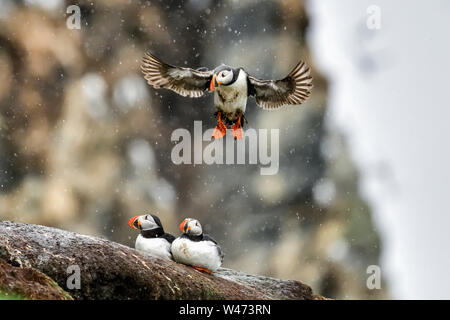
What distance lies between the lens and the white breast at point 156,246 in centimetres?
414

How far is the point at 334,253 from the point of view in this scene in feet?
35.2

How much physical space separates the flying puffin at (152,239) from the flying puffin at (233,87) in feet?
2.81

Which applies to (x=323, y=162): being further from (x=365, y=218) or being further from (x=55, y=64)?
(x=55, y=64)

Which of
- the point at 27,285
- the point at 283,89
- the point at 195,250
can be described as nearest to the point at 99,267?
the point at 27,285

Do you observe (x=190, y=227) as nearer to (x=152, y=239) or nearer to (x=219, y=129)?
(x=152, y=239)

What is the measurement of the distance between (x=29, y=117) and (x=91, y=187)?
1579mm

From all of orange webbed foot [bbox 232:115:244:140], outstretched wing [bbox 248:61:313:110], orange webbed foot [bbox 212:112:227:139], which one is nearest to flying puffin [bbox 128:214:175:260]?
orange webbed foot [bbox 212:112:227:139]

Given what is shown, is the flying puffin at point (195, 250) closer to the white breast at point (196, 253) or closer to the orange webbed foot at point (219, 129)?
the white breast at point (196, 253)

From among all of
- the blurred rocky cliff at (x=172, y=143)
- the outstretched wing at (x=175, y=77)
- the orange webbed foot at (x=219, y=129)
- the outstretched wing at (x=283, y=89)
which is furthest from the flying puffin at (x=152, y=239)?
the blurred rocky cliff at (x=172, y=143)

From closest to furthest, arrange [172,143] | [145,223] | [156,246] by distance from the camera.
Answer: [156,246] < [145,223] < [172,143]

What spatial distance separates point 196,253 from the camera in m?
3.98

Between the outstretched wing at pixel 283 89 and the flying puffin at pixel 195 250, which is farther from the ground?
the outstretched wing at pixel 283 89

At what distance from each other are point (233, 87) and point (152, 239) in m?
1.26

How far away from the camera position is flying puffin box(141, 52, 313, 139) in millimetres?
4441
